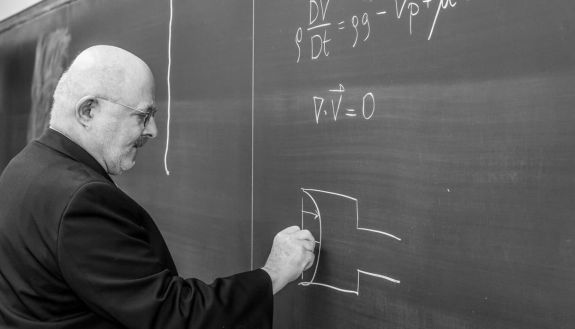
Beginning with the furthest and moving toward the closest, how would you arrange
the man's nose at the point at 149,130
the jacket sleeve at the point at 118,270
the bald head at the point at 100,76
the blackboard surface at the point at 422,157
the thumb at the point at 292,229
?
1. the thumb at the point at 292,229
2. the man's nose at the point at 149,130
3. the bald head at the point at 100,76
4. the jacket sleeve at the point at 118,270
5. the blackboard surface at the point at 422,157

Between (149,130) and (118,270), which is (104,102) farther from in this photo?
(118,270)

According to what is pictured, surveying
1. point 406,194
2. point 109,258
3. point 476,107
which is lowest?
point 109,258

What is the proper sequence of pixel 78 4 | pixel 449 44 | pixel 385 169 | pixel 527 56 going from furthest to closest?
pixel 78 4, pixel 385 169, pixel 449 44, pixel 527 56

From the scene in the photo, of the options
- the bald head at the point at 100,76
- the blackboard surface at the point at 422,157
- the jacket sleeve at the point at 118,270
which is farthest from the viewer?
the bald head at the point at 100,76

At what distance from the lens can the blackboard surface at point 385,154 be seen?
919mm

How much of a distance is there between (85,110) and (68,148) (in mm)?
88

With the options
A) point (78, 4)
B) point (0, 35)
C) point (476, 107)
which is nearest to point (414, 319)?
point (476, 107)

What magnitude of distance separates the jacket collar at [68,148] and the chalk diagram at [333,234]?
46 cm

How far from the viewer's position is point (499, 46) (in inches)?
38.0

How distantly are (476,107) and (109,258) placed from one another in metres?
0.71

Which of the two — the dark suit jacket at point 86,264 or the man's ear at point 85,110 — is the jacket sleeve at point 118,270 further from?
the man's ear at point 85,110

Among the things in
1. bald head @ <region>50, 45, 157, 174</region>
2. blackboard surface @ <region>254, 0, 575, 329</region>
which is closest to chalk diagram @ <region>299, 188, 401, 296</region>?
blackboard surface @ <region>254, 0, 575, 329</region>

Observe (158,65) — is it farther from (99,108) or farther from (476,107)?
(476,107)

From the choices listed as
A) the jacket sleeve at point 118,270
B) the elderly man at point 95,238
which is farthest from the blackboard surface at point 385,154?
the jacket sleeve at point 118,270
